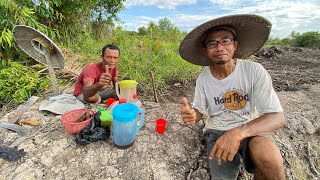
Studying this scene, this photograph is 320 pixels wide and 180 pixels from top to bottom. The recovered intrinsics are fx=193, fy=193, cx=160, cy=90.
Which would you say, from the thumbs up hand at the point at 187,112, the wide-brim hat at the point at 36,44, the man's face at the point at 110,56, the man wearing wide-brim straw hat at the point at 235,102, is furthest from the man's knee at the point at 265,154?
the wide-brim hat at the point at 36,44

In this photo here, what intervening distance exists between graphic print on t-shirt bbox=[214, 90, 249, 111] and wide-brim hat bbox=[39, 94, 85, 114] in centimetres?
186

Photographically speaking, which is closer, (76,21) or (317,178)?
(317,178)

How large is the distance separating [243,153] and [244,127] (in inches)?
12.3

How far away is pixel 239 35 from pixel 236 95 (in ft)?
1.88

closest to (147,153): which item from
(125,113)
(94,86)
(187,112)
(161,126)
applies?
(161,126)

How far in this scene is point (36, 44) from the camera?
8.18 feet

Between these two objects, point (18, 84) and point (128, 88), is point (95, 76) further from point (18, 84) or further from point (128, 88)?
point (18, 84)

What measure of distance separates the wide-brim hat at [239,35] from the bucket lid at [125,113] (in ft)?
2.37

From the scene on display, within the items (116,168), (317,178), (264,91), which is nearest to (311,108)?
(317,178)

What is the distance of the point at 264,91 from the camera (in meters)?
1.47

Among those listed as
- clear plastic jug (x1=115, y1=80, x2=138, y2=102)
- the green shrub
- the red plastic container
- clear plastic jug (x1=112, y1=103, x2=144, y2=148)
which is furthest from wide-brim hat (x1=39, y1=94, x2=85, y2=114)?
the green shrub

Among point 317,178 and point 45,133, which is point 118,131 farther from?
point 317,178

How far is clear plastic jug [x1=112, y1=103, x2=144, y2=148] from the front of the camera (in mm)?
1657

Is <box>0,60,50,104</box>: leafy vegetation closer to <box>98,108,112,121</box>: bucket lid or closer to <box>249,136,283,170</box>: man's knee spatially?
<box>98,108,112,121</box>: bucket lid
